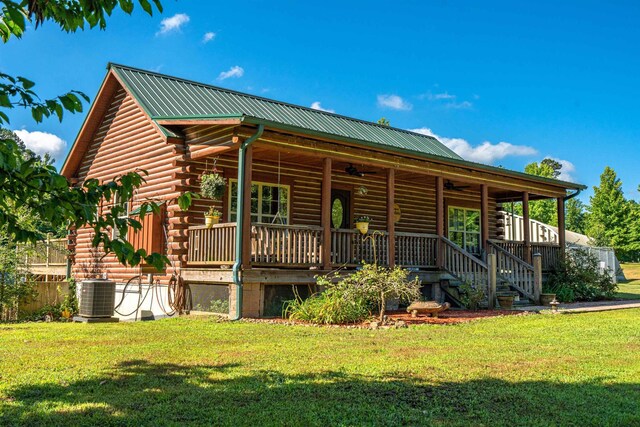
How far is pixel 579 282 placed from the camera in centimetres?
1833

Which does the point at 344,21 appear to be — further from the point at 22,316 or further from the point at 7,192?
the point at 7,192

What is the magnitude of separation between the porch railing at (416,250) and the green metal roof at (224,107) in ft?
7.50

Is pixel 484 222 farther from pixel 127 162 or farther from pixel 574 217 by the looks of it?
pixel 574 217

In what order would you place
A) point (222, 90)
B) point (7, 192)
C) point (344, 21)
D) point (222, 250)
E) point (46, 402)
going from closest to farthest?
1. point (7, 192)
2. point (46, 402)
3. point (222, 250)
4. point (222, 90)
5. point (344, 21)

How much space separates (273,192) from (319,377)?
10193 millimetres

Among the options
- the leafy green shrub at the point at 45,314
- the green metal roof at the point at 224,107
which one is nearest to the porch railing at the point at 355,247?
the green metal roof at the point at 224,107

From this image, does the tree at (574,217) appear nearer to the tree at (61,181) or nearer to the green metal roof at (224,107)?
the green metal roof at (224,107)

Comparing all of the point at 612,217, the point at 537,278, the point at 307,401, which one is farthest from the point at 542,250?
the point at 612,217

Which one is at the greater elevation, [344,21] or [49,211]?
[344,21]

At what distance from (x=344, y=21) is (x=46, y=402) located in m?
18.4

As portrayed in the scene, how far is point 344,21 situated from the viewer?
21.1 metres

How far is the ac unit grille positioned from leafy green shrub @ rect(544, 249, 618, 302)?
12.6 m

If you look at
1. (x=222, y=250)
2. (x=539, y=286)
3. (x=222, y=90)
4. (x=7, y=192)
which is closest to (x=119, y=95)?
(x=222, y=90)

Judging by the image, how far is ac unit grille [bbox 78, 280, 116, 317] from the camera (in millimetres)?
12781
